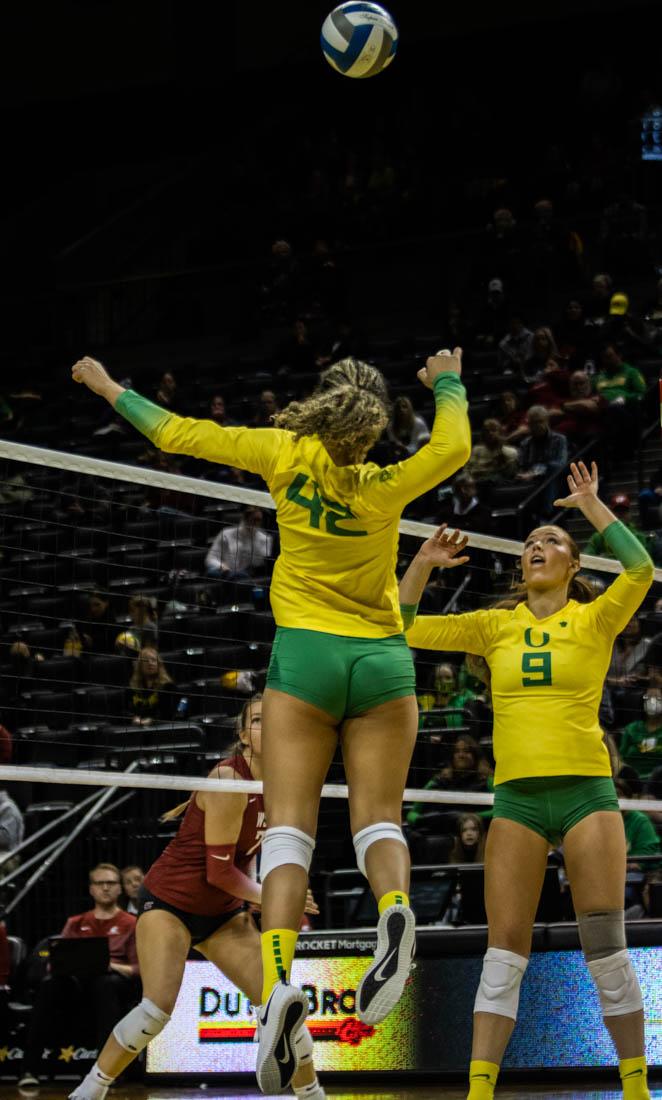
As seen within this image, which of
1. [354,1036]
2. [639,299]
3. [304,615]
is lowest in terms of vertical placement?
[354,1036]

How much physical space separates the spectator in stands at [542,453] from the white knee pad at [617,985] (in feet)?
28.2

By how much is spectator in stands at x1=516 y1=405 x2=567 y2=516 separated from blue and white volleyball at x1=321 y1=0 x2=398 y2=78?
17.2 feet

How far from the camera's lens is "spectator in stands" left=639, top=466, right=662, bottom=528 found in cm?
1282

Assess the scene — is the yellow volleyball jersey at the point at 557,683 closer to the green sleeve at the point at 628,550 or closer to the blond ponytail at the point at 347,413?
the green sleeve at the point at 628,550

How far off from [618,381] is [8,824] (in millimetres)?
7640

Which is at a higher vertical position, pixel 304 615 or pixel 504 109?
pixel 504 109

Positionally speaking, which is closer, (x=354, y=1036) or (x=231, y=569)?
(x=354, y=1036)

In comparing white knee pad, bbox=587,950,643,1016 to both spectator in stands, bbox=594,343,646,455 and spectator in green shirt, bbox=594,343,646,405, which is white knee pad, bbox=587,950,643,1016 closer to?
spectator in stands, bbox=594,343,646,455

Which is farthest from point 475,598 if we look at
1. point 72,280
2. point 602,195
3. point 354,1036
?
point 72,280

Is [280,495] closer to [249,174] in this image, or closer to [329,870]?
[329,870]

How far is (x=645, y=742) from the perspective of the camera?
9.84 m

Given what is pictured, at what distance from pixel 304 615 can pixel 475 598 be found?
8410 millimetres

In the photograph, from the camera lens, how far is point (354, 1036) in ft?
26.0

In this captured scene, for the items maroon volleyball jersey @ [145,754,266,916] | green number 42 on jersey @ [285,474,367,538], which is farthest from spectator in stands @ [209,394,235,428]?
green number 42 on jersey @ [285,474,367,538]
